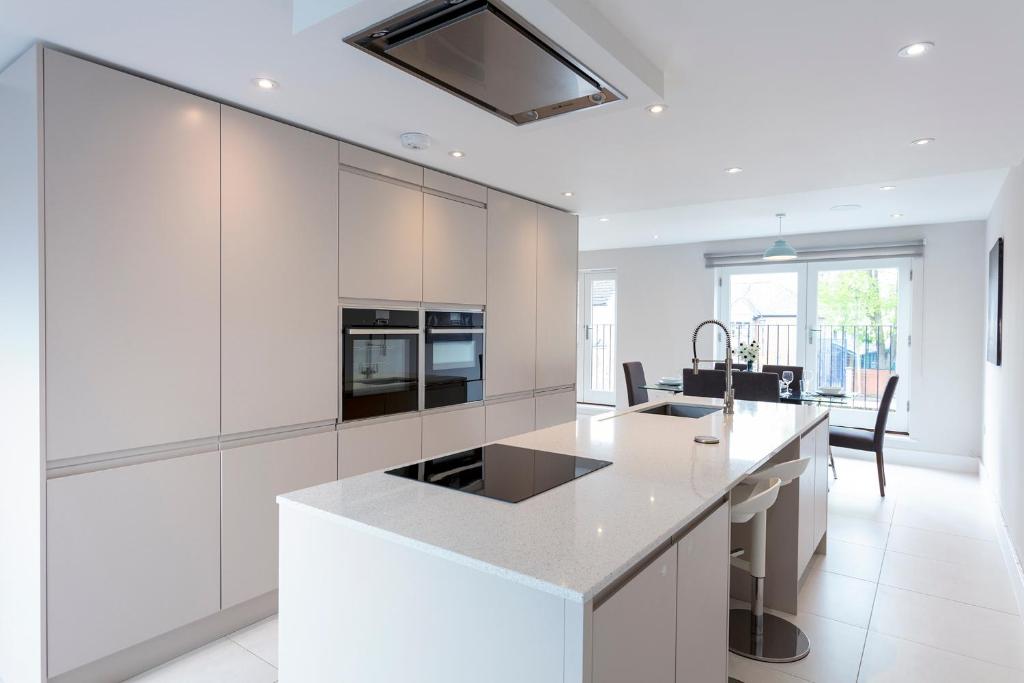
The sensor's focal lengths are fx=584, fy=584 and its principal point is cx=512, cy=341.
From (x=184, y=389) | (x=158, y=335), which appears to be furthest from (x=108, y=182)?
(x=184, y=389)

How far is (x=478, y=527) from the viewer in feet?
4.31

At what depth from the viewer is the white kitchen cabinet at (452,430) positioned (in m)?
3.39

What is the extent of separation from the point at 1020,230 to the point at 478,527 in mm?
3607

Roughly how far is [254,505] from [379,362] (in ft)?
3.04

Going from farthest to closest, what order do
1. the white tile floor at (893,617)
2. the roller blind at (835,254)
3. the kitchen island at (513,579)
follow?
the roller blind at (835,254)
the white tile floor at (893,617)
the kitchen island at (513,579)

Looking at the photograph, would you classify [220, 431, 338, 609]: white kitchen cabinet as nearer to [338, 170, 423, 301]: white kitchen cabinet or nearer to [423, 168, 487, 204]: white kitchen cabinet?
[338, 170, 423, 301]: white kitchen cabinet

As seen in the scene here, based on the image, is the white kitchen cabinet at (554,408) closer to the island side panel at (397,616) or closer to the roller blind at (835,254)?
the island side panel at (397,616)

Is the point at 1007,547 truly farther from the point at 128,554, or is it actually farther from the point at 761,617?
the point at 128,554

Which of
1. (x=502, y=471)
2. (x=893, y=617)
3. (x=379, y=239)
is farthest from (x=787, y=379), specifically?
(x=502, y=471)

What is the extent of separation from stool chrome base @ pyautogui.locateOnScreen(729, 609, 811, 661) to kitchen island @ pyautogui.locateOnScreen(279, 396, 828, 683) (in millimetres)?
798

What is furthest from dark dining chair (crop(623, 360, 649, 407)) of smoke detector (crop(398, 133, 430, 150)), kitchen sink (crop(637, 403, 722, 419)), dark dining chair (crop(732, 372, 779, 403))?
smoke detector (crop(398, 133, 430, 150))

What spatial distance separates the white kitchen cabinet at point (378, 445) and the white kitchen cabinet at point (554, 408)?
4.10 ft

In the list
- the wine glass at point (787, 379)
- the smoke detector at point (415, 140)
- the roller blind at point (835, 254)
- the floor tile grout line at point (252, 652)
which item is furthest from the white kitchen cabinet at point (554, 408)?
the roller blind at point (835, 254)

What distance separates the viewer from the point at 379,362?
3115mm
